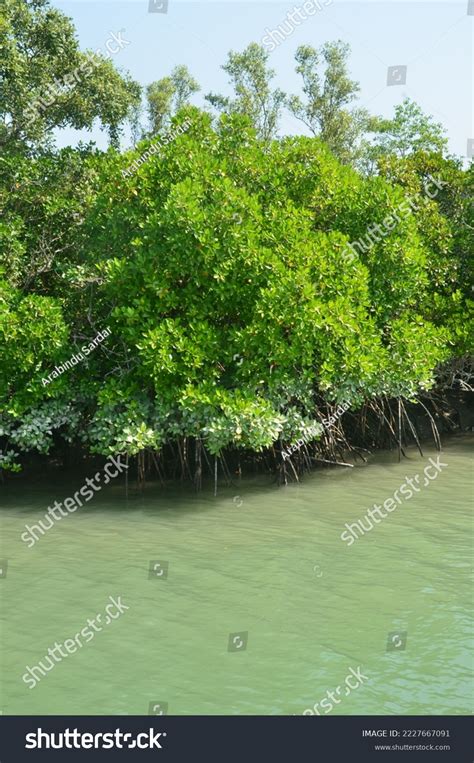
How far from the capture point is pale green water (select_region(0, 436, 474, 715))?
7.14 metres

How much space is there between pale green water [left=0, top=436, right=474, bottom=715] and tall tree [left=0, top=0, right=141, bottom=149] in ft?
24.1

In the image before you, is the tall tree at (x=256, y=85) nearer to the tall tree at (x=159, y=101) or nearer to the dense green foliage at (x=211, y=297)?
the tall tree at (x=159, y=101)

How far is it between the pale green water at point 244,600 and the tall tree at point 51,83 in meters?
7.34

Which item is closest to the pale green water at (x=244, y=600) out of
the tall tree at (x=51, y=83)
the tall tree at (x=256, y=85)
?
the tall tree at (x=51, y=83)

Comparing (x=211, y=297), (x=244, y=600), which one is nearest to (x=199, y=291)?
(x=211, y=297)

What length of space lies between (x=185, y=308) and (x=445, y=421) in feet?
27.9

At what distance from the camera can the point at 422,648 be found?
7902 mm

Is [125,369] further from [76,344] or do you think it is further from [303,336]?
[303,336]

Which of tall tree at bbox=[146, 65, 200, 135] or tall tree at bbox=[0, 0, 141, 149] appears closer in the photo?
tall tree at bbox=[0, 0, 141, 149]

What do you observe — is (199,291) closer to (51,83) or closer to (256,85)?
(51,83)

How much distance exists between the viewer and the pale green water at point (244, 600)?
7.14m

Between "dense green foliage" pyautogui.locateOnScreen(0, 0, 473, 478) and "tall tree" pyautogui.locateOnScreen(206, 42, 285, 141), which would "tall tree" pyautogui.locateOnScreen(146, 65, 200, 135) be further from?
"dense green foliage" pyautogui.locateOnScreen(0, 0, 473, 478)

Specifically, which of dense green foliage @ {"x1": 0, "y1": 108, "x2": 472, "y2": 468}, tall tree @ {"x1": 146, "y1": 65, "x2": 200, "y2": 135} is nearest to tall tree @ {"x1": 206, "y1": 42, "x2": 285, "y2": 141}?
tall tree @ {"x1": 146, "y1": 65, "x2": 200, "y2": 135}

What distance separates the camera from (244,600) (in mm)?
9258
